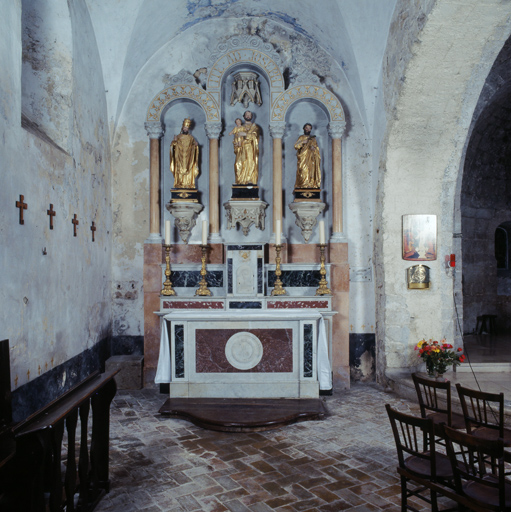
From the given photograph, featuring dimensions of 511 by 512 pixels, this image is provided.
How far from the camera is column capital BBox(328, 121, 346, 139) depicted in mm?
7590

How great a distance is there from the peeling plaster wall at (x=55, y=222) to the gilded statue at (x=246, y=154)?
1.97m

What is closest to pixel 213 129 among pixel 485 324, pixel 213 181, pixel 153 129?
pixel 213 181

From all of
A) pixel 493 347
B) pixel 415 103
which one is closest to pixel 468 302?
pixel 493 347

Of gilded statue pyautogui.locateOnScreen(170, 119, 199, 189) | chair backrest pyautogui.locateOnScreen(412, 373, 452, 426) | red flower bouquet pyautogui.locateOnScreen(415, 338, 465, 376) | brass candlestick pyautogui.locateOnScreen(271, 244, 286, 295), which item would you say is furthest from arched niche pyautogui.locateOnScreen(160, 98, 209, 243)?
chair backrest pyautogui.locateOnScreen(412, 373, 452, 426)

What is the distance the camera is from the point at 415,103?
6.22 metres

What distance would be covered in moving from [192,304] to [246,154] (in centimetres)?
240

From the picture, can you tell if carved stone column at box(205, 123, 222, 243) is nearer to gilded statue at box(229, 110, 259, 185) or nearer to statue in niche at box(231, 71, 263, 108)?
gilded statue at box(229, 110, 259, 185)

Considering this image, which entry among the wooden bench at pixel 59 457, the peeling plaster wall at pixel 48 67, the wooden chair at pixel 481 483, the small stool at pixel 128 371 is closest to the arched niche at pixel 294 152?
the small stool at pixel 128 371

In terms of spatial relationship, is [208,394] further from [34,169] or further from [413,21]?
[413,21]

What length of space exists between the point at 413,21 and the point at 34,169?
4409 mm

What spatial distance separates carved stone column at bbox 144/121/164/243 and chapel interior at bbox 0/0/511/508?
0.03m

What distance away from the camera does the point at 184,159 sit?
24.7ft

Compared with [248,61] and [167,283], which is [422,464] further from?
[248,61]

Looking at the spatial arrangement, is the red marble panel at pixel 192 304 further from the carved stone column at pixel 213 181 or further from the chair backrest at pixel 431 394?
the chair backrest at pixel 431 394
